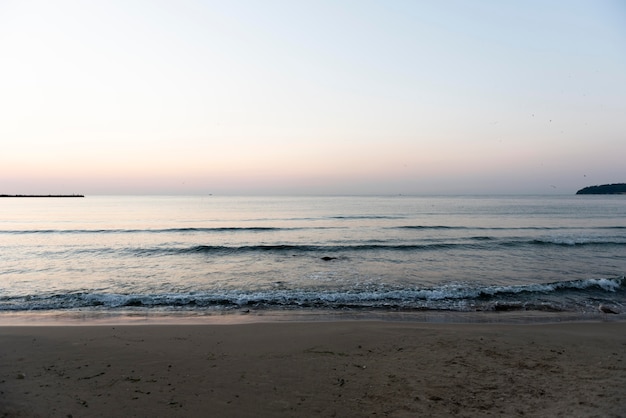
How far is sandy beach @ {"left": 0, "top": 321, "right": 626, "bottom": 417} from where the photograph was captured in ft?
16.3

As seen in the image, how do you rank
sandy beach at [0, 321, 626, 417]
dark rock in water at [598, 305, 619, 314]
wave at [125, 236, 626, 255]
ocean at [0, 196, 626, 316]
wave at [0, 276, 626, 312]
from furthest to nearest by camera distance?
wave at [125, 236, 626, 255], ocean at [0, 196, 626, 316], wave at [0, 276, 626, 312], dark rock in water at [598, 305, 619, 314], sandy beach at [0, 321, 626, 417]

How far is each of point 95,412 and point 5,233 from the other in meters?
36.4

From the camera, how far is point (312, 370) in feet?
20.5

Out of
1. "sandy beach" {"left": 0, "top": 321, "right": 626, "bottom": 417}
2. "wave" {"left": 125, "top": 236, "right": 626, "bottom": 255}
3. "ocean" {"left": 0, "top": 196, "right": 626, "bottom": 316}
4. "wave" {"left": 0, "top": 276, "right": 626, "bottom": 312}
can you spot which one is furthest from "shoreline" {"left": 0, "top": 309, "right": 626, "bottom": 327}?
"wave" {"left": 125, "top": 236, "right": 626, "bottom": 255}

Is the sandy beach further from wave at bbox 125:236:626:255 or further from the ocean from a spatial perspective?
wave at bbox 125:236:626:255

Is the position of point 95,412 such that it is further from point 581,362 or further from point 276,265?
point 276,265

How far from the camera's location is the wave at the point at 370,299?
11492 millimetres

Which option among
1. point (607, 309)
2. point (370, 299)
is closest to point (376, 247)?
point (370, 299)

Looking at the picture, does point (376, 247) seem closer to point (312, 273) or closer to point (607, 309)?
point (312, 273)

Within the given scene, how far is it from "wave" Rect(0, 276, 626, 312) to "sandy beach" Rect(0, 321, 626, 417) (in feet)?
7.98

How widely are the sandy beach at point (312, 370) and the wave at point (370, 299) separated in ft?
7.98

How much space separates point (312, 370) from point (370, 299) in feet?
20.6

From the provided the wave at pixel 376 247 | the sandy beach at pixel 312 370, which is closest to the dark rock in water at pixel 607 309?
the sandy beach at pixel 312 370

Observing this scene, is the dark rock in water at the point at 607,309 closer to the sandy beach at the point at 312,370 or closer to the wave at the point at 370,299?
the wave at the point at 370,299
